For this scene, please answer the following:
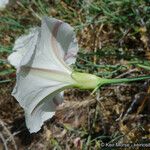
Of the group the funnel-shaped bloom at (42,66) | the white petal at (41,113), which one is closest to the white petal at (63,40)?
the funnel-shaped bloom at (42,66)

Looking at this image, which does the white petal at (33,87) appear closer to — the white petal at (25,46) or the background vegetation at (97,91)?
the white petal at (25,46)

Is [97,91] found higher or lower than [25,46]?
lower

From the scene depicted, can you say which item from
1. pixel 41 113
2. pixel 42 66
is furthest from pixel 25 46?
pixel 41 113

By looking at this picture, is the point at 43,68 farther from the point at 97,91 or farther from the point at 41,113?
the point at 97,91

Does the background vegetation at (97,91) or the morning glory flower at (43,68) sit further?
the background vegetation at (97,91)

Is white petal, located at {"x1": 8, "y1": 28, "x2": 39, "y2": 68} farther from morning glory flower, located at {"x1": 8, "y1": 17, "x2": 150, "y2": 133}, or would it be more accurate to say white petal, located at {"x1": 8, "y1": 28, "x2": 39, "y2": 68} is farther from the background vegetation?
the background vegetation

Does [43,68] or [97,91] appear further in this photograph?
[97,91]

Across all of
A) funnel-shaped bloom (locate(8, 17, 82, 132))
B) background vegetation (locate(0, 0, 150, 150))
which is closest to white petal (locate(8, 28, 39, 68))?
funnel-shaped bloom (locate(8, 17, 82, 132))

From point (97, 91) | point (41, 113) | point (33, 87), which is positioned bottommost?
point (97, 91)
